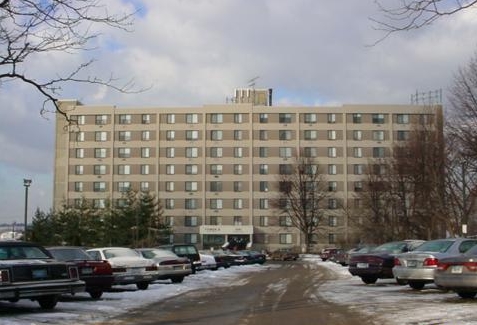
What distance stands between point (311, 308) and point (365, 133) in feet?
311

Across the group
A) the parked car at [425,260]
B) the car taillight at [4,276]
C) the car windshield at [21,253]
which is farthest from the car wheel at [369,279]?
the car taillight at [4,276]

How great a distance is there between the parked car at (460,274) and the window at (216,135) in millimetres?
92136

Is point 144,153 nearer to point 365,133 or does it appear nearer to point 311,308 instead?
point 365,133

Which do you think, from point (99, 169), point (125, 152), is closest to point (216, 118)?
point (125, 152)

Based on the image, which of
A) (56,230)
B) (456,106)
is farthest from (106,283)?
(56,230)

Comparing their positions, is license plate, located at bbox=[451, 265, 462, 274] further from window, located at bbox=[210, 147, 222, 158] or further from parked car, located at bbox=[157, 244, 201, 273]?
window, located at bbox=[210, 147, 222, 158]

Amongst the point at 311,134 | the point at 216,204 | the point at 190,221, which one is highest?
the point at 311,134

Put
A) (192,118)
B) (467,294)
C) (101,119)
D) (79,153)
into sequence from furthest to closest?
(79,153) → (101,119) → (192,118) → (467,294)

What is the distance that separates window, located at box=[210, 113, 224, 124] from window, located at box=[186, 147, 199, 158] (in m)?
5.29

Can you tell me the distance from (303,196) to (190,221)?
65.9ft

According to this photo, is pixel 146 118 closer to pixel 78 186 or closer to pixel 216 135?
pixel 216 135

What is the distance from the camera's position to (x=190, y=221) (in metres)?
108

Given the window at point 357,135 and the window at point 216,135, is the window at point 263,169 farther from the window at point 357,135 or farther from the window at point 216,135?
the window at point 357,135

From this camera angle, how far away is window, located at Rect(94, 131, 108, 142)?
110m
